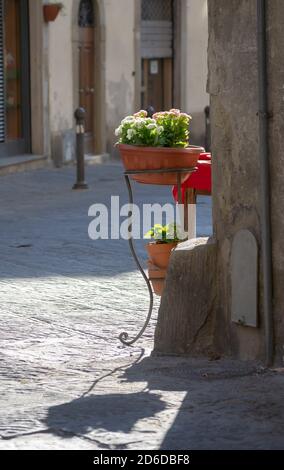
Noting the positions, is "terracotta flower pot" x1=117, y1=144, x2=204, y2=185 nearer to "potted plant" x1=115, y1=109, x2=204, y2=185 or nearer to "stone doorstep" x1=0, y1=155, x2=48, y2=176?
"potted plant" x1=115, y1=109, x2=204, y2=185

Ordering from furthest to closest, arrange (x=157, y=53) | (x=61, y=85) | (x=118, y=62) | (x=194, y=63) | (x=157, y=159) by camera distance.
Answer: (x=194, y=63), (x=157, y=53), (x=118, y=62), (x=61, y=85), (x=157, y=159)

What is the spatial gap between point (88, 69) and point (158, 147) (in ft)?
45.0

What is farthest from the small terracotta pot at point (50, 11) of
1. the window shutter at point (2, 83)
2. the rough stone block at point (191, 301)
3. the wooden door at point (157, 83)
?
the rough stone block at point (191, 301)

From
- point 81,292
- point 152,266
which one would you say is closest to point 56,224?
point 81,292

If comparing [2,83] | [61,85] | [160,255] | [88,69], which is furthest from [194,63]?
[160,255]

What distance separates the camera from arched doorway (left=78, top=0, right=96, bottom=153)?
20.2 meters

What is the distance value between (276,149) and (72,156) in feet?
44.4

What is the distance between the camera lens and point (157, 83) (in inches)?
906

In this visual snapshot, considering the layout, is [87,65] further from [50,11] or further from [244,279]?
[244,279]

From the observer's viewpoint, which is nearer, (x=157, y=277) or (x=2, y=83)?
(x=157, y=277)

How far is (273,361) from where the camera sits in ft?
21.0

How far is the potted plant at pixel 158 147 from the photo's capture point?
7.03m

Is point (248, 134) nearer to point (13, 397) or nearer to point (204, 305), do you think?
point (204, 305)

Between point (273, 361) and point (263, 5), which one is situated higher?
point (263, 5)
